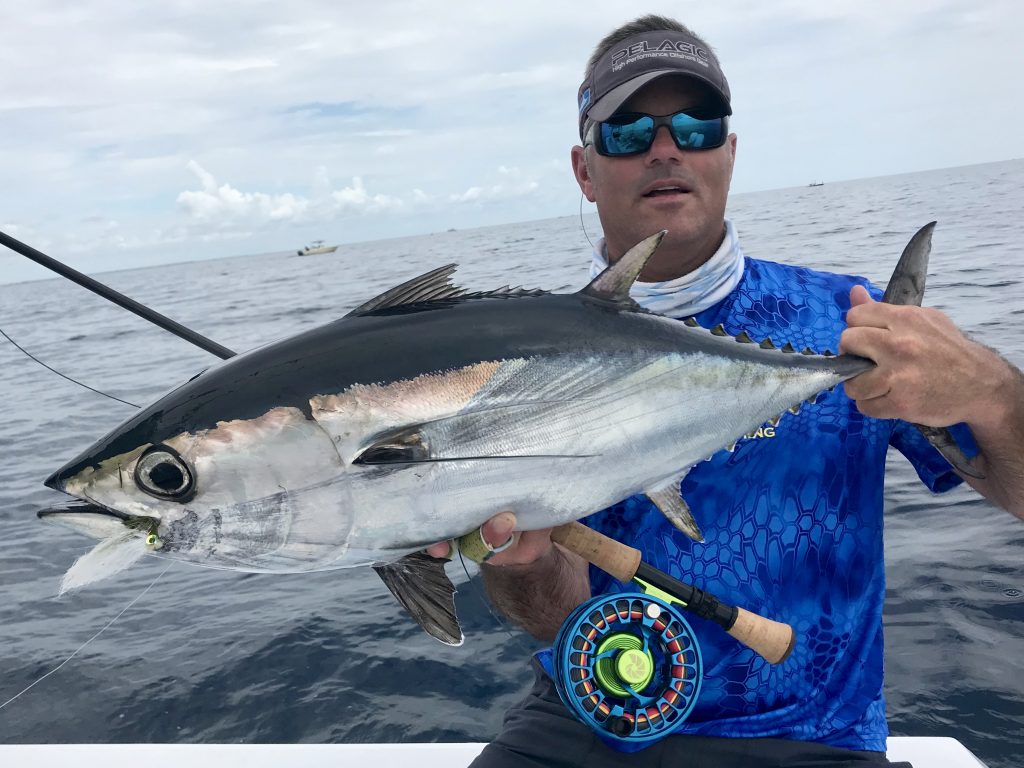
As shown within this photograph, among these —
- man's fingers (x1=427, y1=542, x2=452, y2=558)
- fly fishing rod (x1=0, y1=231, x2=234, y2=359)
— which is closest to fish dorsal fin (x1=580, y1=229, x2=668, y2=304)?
man's fingers (x1=427, y1=542, x2=452, y2=558)

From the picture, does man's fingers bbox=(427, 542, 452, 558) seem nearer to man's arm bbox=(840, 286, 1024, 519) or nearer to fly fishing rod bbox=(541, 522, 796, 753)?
fly fishing rod bbox=(541, 522, 796, 753)

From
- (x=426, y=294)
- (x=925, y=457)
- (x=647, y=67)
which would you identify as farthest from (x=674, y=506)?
(x=647, y=67)

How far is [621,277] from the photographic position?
2.06 meters

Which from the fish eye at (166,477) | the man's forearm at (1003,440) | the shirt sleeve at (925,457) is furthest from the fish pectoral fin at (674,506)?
the fish eye at (166,477)

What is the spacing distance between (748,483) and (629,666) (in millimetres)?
726

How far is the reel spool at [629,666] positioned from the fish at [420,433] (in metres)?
0.57

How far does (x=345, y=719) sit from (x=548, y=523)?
3.20m

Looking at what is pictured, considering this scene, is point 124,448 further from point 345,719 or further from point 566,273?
point 566,273

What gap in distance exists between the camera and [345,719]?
14.7 feet

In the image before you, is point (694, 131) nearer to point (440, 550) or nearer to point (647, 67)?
point (647, 67)

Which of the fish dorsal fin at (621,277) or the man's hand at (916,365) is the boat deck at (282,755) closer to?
the man's hand at (916,365)

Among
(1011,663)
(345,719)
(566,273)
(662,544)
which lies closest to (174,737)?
(345,719)

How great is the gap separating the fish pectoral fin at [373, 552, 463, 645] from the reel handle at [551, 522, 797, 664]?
56 centimetres

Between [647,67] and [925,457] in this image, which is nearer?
[925,457]
